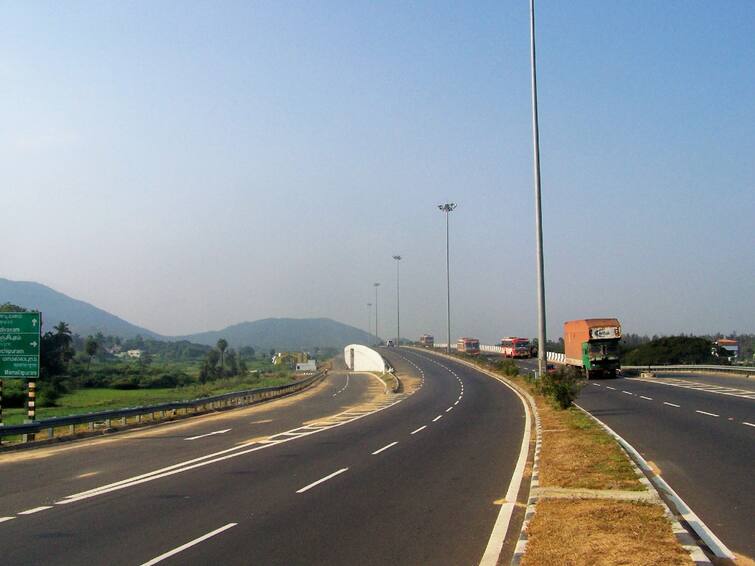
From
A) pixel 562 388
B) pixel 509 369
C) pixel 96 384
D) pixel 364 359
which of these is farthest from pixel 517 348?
pixel 562 388

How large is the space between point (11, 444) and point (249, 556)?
17.1 m

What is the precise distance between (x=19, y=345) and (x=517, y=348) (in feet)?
240

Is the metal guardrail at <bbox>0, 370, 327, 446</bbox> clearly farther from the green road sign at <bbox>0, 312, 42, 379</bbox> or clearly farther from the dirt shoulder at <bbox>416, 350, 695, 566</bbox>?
the dirt shoulder at <bbox>416, 350, 695, 566</bbox>

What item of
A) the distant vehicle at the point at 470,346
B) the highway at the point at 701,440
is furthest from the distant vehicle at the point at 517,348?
the highway at the point at 701,440

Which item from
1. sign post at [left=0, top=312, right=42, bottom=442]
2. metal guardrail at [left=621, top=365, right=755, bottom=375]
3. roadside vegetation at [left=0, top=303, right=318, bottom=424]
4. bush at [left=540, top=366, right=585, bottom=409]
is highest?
sign post at [left=0, top=312, right=42, bottom=442]

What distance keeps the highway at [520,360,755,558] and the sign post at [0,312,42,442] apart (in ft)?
64.6

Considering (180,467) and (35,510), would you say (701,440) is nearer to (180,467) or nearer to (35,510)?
(180,467)

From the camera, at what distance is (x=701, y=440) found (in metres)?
18.5

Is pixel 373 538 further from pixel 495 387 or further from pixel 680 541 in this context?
pixel 495 387

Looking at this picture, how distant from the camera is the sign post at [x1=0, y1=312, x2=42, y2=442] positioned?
25516mm

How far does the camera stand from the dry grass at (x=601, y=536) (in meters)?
7.30

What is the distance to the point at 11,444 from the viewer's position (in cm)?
2228

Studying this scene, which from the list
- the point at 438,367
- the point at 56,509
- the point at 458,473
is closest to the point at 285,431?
→ the point at 458,473

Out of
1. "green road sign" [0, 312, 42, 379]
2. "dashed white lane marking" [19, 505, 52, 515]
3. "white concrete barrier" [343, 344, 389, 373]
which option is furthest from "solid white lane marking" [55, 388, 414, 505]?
"white concrete barrier" [343, 344, 389, 373]
